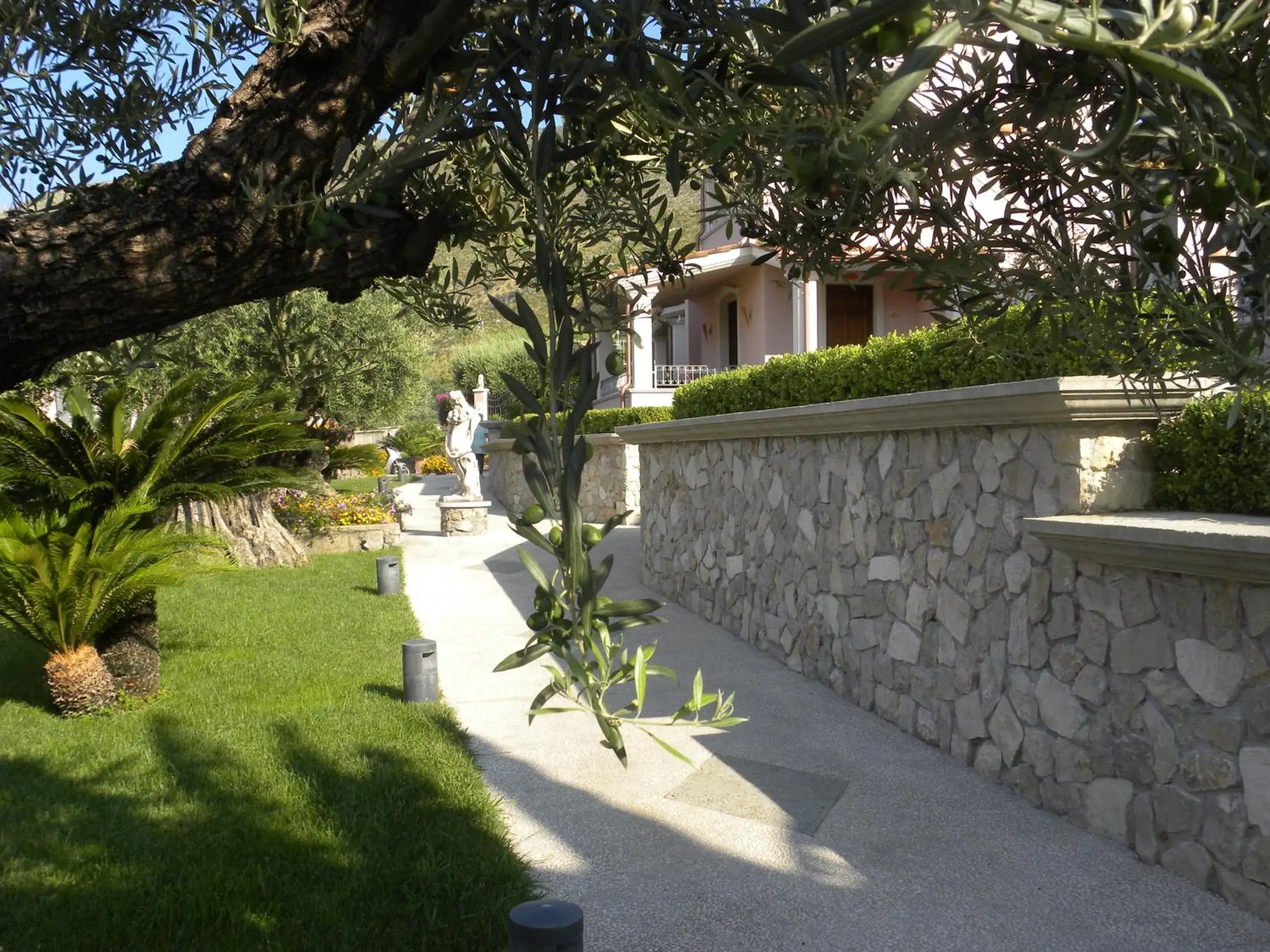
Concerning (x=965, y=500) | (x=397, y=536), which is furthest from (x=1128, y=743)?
(x=397, y=536)

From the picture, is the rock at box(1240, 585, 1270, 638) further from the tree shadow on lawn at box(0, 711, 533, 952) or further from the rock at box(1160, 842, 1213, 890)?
the tree shadow on lawn at box(0, 711, 533, 952)

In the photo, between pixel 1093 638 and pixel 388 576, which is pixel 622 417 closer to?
pixel 388 576

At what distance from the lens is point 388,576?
450 inches

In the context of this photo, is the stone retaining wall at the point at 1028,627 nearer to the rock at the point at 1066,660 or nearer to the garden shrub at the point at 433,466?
the rock at the point at 1066,660

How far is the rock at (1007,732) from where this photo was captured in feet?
16.8

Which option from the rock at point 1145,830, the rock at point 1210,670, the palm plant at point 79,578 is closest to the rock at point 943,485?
the rock at point 1210,670

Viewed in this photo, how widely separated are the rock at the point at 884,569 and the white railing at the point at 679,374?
44.0 feet

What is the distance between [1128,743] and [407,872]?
3.10 meters

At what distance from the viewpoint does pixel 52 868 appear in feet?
14.3

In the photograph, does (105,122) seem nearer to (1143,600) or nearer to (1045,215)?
(1045,215)

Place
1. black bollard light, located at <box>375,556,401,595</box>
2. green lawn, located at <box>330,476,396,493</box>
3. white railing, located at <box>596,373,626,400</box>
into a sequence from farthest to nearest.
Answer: green lawn, located at <box>330,476,396,493</box> → white railing, located at <box>596,373,626,400</box> → black bollard light, located at <box>375,556,401,595</box>

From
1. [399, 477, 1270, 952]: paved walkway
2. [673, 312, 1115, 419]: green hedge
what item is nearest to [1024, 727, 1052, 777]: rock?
[399, 477, 1270, 952]: paved walkway

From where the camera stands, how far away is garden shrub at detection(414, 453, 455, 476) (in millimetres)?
39000

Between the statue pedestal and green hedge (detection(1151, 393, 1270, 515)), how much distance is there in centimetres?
1407
